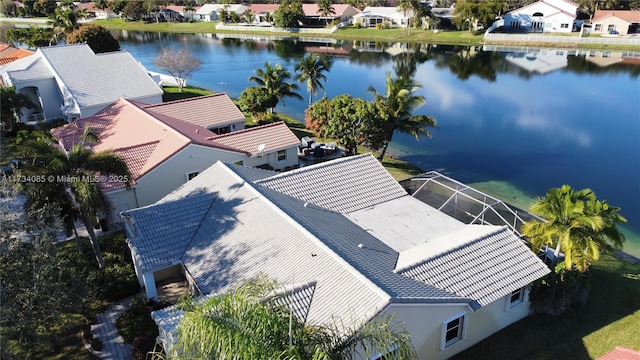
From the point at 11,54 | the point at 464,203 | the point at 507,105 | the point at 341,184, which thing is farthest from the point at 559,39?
the point at 11,54

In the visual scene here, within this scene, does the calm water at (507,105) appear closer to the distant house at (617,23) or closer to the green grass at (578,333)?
the green grass at (578,333)

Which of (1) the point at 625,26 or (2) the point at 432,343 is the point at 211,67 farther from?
(1) the point at 625,26

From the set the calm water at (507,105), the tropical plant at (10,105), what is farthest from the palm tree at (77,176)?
the calm water at (507,105)

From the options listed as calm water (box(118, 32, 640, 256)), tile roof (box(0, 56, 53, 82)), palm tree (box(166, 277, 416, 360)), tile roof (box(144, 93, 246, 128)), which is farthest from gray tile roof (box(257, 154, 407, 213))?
tile roof (box(0, 56, 53, 82))

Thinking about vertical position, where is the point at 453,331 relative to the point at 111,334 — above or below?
above

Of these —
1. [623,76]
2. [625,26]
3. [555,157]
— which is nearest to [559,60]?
[623,76]

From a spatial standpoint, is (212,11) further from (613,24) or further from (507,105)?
(507,105)
